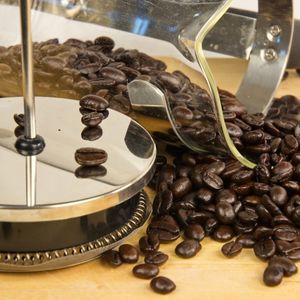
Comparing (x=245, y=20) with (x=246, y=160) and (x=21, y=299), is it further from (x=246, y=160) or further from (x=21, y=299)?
(x=21, y=299)

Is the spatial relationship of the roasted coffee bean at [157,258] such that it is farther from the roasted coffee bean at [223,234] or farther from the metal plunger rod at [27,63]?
the metal plunger rod at [27,63]

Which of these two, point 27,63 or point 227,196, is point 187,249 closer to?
point 227,196

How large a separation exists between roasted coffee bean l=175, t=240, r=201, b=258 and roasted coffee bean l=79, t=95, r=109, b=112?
0.66ft

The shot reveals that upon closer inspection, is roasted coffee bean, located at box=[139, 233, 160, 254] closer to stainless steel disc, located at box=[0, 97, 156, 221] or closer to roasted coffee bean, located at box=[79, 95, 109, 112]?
stainless steel disc, located at box=[0, 97, 156, 221]

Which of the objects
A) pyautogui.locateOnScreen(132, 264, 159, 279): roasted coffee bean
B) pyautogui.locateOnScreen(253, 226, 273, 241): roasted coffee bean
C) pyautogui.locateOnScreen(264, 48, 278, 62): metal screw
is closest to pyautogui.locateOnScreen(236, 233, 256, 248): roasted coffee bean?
pyautogui.locateOnScreen(253, 226, 273, 241): roasted coffee bean

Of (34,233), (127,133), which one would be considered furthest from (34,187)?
(127,133)

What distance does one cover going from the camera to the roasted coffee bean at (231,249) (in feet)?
2.93

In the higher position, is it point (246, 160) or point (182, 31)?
point (182, 31)

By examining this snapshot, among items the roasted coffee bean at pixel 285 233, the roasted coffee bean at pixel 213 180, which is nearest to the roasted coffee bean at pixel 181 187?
the roasted coffee bean at pixel 213 180

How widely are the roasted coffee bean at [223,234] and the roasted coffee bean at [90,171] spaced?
15cm

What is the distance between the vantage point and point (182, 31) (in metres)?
1.05

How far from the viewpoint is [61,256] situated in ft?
2.73

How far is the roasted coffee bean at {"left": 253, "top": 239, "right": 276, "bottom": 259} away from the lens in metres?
0.89

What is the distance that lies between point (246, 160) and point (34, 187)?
0.30 meters
